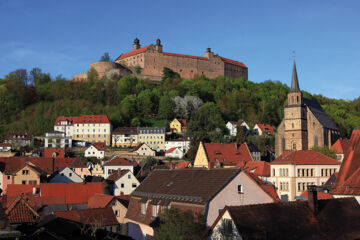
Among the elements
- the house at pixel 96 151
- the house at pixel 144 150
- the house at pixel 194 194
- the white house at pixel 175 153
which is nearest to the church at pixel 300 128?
the white house at pixel 175 153

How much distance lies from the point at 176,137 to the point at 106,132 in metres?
17.2

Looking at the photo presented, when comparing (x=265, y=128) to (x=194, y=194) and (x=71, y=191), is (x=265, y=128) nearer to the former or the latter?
(x=71, y=191)

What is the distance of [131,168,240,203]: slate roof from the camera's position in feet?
67.7

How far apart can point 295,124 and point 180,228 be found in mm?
60595

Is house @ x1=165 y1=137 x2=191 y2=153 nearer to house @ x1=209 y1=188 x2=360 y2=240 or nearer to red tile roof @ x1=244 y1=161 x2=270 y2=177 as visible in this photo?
red tile roof @ x1=244 y1=161 x2=270 y2=177

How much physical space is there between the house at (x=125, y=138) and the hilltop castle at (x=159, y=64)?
119 ft

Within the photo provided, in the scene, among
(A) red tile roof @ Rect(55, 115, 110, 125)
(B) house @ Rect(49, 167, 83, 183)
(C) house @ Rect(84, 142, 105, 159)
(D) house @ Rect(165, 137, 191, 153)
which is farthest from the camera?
(A) red tile roof @ Rect(55, 115, 110, 125)

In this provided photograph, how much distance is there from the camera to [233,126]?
111 meters

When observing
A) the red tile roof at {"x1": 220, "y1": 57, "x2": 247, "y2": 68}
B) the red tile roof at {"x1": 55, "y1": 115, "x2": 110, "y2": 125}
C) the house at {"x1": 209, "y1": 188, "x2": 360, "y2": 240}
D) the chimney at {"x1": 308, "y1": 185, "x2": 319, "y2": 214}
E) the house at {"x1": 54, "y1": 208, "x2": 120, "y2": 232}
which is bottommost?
the house at {"x1": 54, "y1": 208, "x2": 120, "y2": 232}

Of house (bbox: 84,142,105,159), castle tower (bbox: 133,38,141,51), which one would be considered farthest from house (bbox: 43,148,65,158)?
castle tower (bbox: 133,38,141,51)

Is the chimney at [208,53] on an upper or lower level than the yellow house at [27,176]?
upper

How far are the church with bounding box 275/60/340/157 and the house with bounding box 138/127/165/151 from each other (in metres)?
32.7

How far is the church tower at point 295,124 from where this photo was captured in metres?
72.8

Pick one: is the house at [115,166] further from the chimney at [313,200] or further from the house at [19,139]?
the chimney at [313,200]
